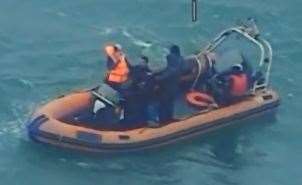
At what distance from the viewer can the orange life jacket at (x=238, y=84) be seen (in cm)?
2461

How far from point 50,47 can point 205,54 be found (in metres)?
4.61

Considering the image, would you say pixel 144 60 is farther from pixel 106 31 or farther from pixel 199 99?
pixel 106 31

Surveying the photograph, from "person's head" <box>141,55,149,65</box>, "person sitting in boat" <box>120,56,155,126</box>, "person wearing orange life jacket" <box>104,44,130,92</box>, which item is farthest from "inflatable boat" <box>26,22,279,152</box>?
"person's head" <box>141,55,149,65</box>

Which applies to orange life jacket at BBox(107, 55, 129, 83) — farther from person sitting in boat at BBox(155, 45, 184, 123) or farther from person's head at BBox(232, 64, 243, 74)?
person's head at BBox(232, 64, 243, 74)

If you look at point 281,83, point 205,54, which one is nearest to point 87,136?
point 205,54

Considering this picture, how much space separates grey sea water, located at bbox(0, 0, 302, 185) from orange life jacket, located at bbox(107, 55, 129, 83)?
1.11 meters

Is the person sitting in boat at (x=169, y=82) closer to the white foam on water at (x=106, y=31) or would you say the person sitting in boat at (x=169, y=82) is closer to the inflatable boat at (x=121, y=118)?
the inflatable boat at (x=121, y=118)

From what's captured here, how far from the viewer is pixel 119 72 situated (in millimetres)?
23922

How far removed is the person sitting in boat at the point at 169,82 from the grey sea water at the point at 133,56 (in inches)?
28.7

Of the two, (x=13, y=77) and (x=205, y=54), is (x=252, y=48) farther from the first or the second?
(x=13, y=77)

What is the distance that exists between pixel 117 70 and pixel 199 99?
6.77ft

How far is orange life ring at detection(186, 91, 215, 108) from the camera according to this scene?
24.7 m

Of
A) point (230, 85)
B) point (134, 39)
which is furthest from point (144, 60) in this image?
point (134, 39)

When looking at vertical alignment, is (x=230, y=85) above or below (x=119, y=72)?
above
